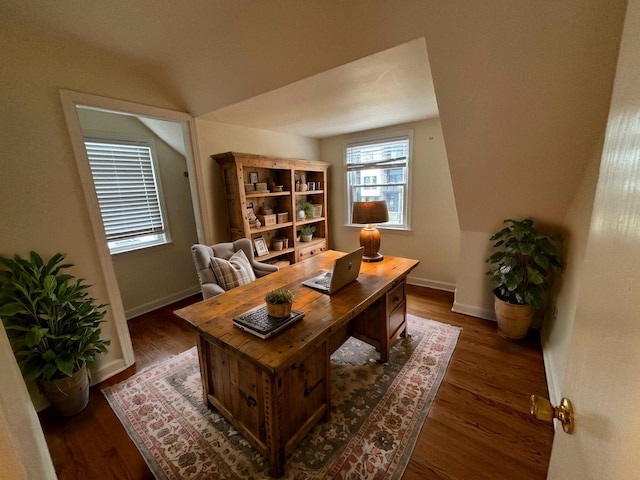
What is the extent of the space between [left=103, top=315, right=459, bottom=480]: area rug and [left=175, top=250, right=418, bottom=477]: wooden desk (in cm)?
10

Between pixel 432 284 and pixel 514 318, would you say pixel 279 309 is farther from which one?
pixel 432 284

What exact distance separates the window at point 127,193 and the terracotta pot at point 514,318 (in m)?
3.80

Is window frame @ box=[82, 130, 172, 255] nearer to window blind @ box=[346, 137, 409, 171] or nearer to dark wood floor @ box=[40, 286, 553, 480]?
dark wood floor @ box=[40, 286, 553, 480]

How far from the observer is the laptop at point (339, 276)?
1687 mm

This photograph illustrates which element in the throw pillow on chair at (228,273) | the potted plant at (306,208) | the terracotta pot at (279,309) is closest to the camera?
the terracotta pot at (279,309)

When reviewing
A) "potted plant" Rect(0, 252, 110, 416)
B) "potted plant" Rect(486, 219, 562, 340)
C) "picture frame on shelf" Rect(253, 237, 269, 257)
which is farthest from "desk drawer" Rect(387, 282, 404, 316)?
"potted plant" Rect(0, 252, 110, 416)

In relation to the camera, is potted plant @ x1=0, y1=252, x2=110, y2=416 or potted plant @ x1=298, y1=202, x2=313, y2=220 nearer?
potted plant @ x1=0, y1=252, x2=110, y2=416

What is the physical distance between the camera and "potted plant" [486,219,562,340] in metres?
2.07

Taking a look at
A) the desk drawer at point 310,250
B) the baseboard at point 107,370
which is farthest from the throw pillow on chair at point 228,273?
the desk drawer at point 310,250

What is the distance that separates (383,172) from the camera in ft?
12.3

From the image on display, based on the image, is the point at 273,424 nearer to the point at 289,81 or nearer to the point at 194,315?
the point at 194,315

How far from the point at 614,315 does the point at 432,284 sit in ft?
11.0

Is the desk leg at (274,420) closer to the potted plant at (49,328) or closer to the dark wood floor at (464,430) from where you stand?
the dark wood floor at (464,430)

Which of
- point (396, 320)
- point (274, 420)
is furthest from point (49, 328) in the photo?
point (396, 320)
